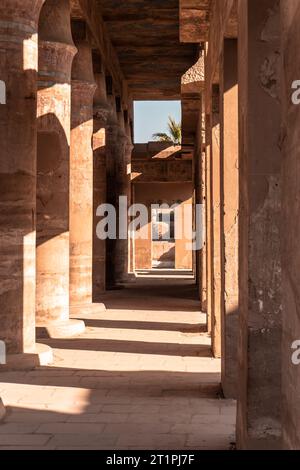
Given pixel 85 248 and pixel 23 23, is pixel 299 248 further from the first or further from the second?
pixel 85 248

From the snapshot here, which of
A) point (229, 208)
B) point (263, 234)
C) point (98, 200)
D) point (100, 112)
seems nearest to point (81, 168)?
point (100, 112)

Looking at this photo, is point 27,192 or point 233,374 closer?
point 233,374

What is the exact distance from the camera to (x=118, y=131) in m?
21.0

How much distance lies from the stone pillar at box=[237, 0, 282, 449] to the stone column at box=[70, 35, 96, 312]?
9.92m

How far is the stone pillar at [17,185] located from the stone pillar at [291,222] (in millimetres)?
5706

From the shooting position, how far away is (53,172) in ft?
37.4

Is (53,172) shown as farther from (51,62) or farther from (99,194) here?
(99,194)

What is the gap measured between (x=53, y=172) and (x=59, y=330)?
2513 millimetres

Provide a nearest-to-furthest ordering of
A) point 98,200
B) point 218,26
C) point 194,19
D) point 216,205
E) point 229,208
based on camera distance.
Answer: point 229,208 → point 218,26 → point 216,205 → point 194,19 → point 98,200

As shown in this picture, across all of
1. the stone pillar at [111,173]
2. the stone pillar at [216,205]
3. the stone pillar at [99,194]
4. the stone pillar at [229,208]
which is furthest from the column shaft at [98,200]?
the stone pillar at [229,208]

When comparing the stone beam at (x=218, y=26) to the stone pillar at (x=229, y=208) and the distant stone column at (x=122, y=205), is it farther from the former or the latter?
the distant stone column at (x=122, y=205)

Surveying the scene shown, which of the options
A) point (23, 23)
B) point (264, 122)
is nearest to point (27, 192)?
point (23, 23)

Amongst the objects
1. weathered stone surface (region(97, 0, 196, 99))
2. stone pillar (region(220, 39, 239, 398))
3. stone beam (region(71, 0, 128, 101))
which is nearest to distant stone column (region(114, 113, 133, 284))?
stone beam (region(71, 0, 128, 101))

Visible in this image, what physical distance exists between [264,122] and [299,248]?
64.7 inches
